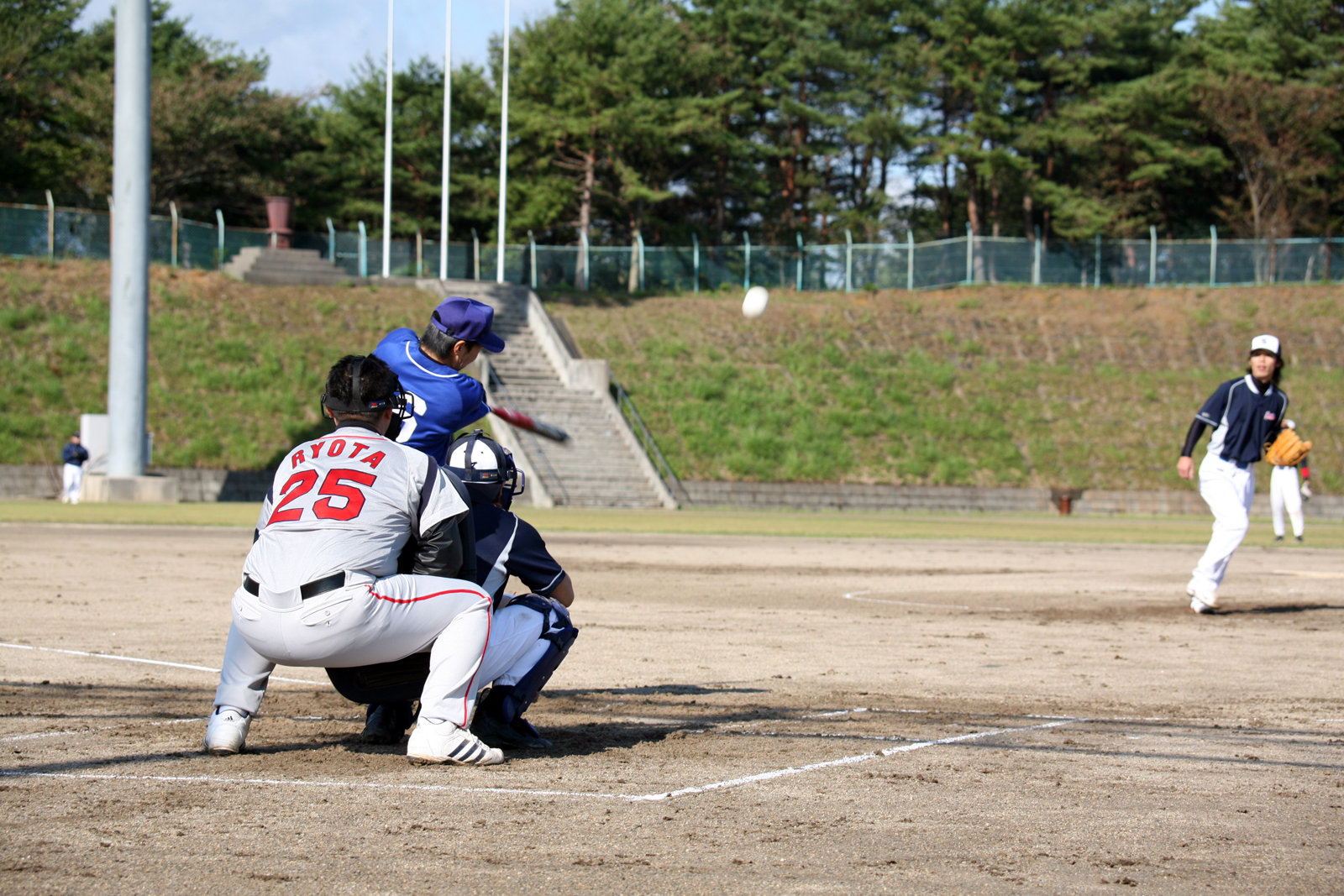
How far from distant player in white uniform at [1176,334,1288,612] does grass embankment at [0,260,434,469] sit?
26.2 meters

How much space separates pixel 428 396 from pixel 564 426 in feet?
101

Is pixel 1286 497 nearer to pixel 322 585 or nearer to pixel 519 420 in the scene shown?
pixel 519 420

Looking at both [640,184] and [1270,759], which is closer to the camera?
[1270,759]

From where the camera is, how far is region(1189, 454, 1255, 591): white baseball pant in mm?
11297

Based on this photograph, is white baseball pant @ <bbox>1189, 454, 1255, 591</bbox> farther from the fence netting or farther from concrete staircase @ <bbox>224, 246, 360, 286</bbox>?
the fence netting

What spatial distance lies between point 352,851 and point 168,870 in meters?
0.50

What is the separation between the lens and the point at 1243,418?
1166 cm

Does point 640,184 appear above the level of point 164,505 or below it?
above

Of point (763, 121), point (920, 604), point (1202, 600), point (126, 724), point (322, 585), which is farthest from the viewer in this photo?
point (763, 121)

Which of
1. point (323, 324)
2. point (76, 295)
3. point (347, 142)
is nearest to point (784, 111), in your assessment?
point (347, 142)

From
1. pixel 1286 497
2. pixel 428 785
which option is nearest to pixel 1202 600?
pixel 428 785

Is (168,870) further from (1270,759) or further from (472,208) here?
(472,208)

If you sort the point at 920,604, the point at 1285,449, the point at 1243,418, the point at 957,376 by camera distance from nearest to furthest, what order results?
the point at 1243,418 < the point at 920,604 < the point at 1285,449 < the point at 957,376

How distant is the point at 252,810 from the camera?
4133 mm
